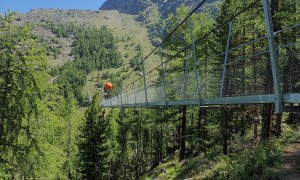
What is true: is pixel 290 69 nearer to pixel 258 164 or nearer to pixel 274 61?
pixel 274 61

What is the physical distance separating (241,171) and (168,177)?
33.8 ft

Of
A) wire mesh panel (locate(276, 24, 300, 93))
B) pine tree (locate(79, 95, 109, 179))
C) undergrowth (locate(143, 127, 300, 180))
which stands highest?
wire mesh panel (locate(276, 24, 300, 93))

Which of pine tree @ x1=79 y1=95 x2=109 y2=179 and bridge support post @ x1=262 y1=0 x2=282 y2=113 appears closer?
bridge support post @ x1=262 y1=0 x2=282 y2=113

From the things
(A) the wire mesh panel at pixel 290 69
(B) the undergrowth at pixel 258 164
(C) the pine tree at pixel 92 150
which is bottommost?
(C) the pine tree at pixel 92 150

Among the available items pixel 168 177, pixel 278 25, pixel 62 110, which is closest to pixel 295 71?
pixel 278 25

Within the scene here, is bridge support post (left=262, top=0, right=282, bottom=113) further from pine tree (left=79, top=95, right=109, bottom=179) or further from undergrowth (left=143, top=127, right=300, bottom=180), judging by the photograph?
pine tree (left=79, top=95, right=109, bottom=179)

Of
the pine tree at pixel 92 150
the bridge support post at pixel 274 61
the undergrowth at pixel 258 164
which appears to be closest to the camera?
the bridge support post at pixel 274 61

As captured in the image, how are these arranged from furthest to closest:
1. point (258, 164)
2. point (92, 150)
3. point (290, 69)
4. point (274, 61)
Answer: point (92, 150), point (258, 164), point (290, 69), point (274, 61)

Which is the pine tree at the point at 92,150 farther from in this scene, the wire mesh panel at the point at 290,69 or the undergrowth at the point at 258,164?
the wire mesh panel at the point at 290,69

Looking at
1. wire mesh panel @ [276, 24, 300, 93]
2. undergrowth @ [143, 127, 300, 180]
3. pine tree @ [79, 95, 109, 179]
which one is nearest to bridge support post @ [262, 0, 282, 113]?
wire mesh panel @ [276, 24, 300, 93]

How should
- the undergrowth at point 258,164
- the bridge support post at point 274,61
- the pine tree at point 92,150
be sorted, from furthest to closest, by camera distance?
the pine tree at point 92,150 → the undergrowth at point 258,164 → the bridge support post at point 274,61

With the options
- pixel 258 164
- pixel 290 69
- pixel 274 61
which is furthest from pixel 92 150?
pixel 274 61

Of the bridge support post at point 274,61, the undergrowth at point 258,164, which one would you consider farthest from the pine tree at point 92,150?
the bridge support post at point 274,61

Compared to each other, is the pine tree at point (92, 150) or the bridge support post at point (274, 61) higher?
the bridge support post at point (274, 61)
